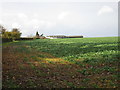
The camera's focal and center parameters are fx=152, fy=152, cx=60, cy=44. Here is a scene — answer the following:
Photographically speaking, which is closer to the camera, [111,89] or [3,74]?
[111,89]

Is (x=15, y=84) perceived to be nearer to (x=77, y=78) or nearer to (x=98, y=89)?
(x=77, y=78)

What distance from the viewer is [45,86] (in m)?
6.86

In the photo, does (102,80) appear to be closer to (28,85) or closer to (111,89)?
(111,89)

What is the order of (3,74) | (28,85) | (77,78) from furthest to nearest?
(3,74) → (77,78) → (28,85)

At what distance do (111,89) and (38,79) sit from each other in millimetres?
3587

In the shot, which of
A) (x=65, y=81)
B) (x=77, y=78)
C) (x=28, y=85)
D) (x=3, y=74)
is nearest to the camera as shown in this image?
(x=28, y=85)

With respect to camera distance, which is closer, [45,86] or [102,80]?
[45,86]

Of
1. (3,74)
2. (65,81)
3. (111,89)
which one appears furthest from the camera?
(3,74)

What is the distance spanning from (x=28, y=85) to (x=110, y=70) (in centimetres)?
507

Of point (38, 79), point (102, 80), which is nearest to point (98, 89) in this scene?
point (102, 80)

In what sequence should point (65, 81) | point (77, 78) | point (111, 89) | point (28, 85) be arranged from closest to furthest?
point (111, 89), point (28, 85), point (65, 81), point (77, 78)

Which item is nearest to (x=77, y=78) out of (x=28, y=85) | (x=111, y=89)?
(x=111, y=89)

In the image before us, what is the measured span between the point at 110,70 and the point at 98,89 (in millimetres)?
3141

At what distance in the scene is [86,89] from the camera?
6512 mm
